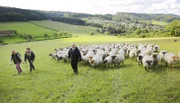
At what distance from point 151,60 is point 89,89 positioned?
6.39 metres

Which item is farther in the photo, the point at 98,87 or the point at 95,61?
the point at 95,61

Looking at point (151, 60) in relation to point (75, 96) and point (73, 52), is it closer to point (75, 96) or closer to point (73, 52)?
point (73, 52)

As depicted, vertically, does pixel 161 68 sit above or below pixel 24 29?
below

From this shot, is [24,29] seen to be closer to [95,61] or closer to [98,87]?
[95,61]

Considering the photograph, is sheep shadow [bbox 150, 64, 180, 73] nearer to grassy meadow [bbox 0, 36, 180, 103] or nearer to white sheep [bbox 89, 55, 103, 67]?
grassy meadow [bbox 0, 36, 180, 103]

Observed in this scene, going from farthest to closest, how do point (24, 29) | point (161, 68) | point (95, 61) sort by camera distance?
point (24, 29)
point (95, 61)
point (161, 68)

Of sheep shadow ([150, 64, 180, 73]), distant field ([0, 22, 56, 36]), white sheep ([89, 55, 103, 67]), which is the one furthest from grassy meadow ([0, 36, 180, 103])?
distant field ([0, 22, 56, 36])

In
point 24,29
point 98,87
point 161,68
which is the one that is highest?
point 24,29

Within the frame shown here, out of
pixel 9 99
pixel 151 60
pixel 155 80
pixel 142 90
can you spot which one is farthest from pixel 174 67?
pixel 9 99

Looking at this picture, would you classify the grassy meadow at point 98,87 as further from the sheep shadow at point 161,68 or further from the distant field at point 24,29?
the distant field at point 24,29

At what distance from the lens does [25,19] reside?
13000 centimetres

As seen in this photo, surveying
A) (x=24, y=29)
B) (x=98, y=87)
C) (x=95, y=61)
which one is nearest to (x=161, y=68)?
(x=95, y=61)

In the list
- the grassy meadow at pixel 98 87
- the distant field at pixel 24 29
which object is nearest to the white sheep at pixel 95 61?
the grassy meadow at pixel 98 87

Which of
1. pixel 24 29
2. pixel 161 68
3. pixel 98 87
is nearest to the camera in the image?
pixel 98 87
